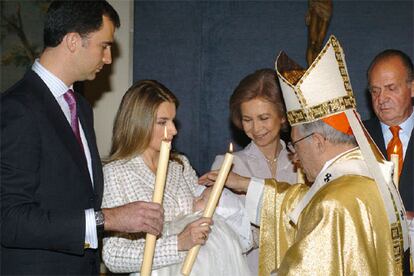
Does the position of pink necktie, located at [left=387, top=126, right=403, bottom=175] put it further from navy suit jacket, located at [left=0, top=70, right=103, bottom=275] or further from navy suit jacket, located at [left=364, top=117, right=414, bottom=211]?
navy suit jacket, located at [left=0, top=70, right=103, bottom=275]

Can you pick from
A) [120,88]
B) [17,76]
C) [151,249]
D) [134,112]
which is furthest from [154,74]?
[151,249]

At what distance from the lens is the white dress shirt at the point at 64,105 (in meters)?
2.28

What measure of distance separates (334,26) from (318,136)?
7.81 feet

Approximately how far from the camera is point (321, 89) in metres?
2.53

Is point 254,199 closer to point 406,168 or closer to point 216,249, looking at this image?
point 216,249

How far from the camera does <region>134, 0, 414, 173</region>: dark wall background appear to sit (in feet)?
15.2

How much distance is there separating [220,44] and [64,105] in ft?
7.62

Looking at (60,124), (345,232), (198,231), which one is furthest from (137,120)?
(345,232)

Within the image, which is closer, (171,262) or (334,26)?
(171,262)

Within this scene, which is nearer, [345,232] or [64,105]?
[345,232]

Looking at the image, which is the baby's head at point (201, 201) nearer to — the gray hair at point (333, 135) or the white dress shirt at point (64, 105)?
the white dress shirt at point (64, 105)

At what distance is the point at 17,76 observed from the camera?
175 inches

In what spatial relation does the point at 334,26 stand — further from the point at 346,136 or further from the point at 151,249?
the point at 151,249

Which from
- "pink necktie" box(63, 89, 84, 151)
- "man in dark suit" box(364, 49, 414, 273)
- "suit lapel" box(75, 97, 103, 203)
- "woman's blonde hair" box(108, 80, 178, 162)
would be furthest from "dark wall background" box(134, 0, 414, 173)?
"pink necktie" box(63, 89, 84, 151)
